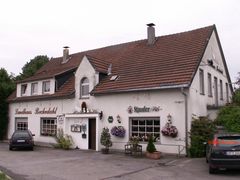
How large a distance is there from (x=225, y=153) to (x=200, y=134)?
6015 millimetres

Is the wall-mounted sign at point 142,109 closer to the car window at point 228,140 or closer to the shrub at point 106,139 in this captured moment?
the shrub at point 106,139

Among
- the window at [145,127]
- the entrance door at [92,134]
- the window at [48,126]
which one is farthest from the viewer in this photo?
the window at [48,126]

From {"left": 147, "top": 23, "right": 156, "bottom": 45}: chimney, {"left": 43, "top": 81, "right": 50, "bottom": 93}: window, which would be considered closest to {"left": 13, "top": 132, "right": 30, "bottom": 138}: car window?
{"left": 43, "top": 81, "right": 50, "bottom": 93}: window

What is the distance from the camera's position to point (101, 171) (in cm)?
1380

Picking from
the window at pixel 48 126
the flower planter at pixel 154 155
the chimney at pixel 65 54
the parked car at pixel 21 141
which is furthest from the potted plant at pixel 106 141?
the chimney at pixel 65 54

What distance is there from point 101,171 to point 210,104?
10921mm

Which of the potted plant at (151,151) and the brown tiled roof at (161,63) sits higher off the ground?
the brown tiled roof at (161,63)

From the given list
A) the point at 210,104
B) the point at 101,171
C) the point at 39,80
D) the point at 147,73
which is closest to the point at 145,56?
the point at 147,73

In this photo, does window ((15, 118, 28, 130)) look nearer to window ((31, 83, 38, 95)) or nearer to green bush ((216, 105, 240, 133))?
window ((31, 83, 38, 95))

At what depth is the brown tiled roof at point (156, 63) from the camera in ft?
64.3

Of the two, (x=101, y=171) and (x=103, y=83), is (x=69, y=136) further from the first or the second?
(x=101, y=171)

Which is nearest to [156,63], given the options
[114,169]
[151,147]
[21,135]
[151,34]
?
[151,34]

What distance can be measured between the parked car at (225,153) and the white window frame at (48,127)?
16.2m

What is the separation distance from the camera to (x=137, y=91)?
2039 centimetres
